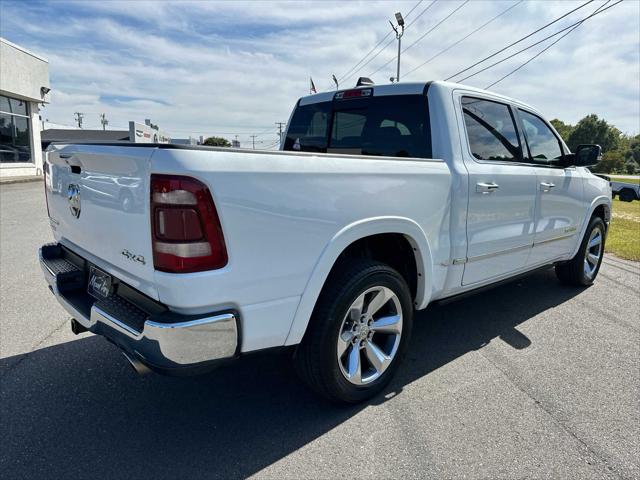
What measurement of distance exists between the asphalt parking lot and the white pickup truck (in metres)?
0.36

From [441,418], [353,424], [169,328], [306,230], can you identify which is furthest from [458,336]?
[169,328]

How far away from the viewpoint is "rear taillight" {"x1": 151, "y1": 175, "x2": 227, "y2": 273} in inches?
72.3

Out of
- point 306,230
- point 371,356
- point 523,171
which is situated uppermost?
point 523,171

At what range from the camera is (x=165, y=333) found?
6.12 ft

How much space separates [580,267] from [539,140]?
183 cm

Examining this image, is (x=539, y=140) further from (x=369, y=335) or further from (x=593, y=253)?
(x=369, y=335)

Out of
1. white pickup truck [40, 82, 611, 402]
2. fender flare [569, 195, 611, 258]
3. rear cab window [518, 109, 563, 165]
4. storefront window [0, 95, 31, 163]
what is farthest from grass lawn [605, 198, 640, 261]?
storefront window [0, 95, 31, 163]

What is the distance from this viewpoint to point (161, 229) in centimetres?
189

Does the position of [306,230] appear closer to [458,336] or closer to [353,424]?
[353,424]

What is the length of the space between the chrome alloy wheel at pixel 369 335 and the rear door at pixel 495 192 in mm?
772

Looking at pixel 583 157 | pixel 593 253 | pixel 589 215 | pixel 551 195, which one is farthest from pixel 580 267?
pixel 551 195

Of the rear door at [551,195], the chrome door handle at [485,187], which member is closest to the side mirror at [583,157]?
the rear door at [551,195]

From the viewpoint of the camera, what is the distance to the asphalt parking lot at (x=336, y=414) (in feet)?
7.36

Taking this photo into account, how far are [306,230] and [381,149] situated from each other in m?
1.52
